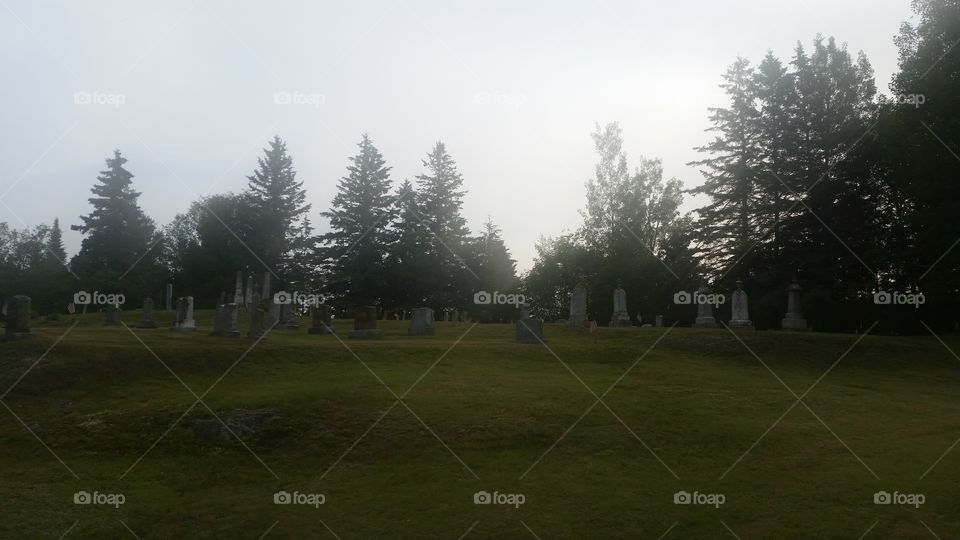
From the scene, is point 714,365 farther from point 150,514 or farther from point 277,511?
point 150,514

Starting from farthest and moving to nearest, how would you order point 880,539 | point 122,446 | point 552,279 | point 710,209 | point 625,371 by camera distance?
point 552,279 < point 710,209 < point 625,371 < point 122,446 < point 880,539

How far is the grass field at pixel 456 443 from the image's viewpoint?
11719mm

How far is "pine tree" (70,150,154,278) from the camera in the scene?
2414 inches

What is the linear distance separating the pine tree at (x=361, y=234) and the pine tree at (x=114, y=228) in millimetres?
16085

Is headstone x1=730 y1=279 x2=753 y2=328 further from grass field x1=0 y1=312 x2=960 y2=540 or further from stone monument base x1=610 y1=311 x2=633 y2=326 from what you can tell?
grass field x1=0 y1=312 x2=960 y2=540

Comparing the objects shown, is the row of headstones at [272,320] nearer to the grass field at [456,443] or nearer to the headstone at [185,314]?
the headstone at [185,314]

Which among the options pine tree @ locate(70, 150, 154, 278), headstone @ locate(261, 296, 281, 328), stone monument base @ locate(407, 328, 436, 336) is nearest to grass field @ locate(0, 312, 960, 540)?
stone monument base @ locate(407, 328, 436, 336)

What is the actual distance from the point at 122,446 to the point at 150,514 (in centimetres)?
387

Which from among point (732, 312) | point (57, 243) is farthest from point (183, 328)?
point (57, 243)

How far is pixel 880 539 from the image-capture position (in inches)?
421

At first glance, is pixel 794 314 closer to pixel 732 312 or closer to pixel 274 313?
pixel 732 312

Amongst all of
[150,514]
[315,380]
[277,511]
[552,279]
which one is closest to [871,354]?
[315,380]

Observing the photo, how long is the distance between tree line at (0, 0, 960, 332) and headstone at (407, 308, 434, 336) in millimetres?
18777

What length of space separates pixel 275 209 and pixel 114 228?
13636mm
